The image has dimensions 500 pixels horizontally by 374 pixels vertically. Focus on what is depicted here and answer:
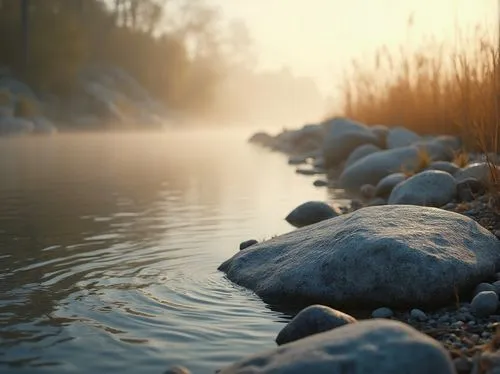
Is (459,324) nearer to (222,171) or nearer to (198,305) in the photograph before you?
(198,305)

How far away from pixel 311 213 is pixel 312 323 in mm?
3800

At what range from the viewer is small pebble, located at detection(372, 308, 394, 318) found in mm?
3713

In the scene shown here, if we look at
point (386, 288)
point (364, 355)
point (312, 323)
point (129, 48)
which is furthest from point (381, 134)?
point (129, 48)

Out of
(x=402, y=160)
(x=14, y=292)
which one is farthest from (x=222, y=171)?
(x=14, y=292)

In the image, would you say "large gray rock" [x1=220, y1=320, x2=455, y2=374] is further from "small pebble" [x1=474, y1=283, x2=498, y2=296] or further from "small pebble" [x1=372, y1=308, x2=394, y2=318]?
"small pebble" [x1=474, y1=283, x2=498, y2=296]

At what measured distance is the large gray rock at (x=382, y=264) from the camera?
3.89 m

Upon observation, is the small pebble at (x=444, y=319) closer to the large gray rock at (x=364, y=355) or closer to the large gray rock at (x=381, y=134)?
the large gray rock at (x=364, y=355)

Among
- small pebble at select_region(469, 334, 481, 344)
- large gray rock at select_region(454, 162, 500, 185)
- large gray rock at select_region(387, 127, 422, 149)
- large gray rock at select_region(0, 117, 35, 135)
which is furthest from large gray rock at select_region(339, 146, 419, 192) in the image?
large gray rock at select_region(0, 117, 35, 135)

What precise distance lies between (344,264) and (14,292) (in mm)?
2110

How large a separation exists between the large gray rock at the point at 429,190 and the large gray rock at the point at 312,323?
3.32m

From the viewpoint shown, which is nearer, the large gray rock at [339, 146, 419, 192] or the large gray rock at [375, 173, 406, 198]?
the large gray rock at [375, 173, 406, 198]

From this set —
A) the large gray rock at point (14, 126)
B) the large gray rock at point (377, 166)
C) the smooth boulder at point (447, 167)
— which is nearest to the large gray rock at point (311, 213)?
the smooth boulder at point (447, 167)

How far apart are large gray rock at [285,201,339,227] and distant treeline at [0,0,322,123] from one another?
29.2 m

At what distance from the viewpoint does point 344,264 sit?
402 cm
